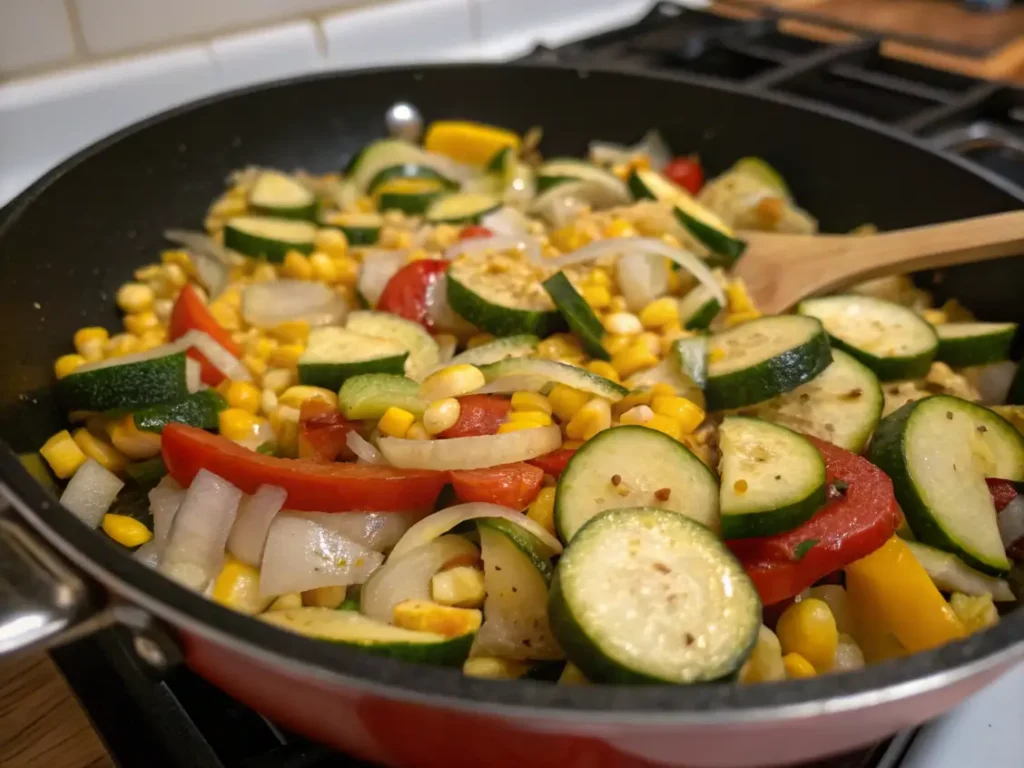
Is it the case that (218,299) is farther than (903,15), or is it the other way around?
(903,15)

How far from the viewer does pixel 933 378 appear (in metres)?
1.55

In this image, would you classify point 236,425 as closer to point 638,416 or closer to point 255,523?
point 255,523

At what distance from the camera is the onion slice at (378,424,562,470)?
1.21 meters

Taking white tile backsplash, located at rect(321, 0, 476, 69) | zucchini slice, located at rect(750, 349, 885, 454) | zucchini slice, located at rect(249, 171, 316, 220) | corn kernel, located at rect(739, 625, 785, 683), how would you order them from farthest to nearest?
white tile backsplash, located at rect(321, 0, 476, 69) < zucchini slice, located at rect(249, 171, 316, 220) < zucchini slice, located at rect(750, 349, 885, 454) < corn kernel, located at rect(739, 625, 785, 683)

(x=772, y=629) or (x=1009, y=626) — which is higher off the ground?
(x=1009, y=626)

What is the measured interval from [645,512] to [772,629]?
0.27 metres

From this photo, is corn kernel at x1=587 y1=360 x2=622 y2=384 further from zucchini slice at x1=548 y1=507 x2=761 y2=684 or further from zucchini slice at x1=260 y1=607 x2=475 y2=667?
zucchini slice at x1=260 y1=607 x2=475 y2=667

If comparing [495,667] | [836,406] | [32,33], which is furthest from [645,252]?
[32,33]

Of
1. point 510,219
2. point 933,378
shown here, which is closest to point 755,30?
point 510,219

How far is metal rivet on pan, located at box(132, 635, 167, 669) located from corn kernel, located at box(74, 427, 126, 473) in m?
0.55

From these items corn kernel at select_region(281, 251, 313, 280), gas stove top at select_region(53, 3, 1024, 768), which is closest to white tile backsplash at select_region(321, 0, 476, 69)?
gas stove top at select_region(53, 3, 1024, 768)

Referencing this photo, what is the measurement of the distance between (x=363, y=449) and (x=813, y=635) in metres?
0.66

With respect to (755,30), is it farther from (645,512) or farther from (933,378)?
(645,512)

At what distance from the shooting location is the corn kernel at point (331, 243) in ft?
6.06
